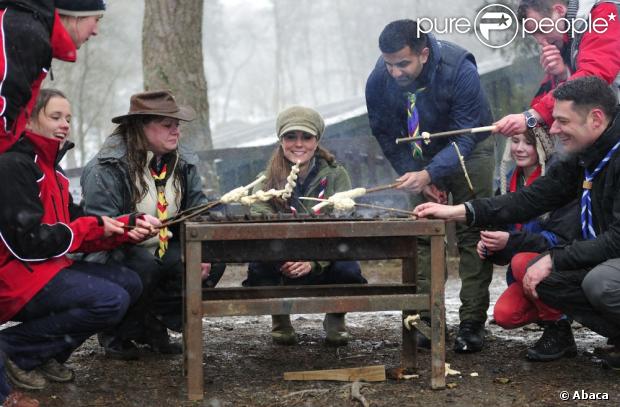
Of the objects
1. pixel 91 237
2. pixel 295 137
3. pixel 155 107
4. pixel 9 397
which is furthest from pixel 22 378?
pixel 295 137

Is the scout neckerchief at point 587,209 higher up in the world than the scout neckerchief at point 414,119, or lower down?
lower down

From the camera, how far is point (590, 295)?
441cm

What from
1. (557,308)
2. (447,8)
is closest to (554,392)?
(557,308)

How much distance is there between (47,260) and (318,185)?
6.68 feet

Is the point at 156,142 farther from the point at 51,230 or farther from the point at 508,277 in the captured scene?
the point at 508,277

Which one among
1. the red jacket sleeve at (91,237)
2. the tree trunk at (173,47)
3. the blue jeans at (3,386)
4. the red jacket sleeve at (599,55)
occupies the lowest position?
the blue jeans at (3,386)

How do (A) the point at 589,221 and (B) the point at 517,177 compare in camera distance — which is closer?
(A) the point at 589,221

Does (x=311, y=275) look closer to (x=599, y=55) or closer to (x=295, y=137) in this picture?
(x=295, y=137)

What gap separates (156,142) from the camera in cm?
518

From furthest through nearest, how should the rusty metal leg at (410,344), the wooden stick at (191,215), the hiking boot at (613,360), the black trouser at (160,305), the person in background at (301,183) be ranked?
the person in background at (301,183) → the black trouser at (160,305) → the rusty metal leg at (410,344) → the hiking boot at (613,360) → the wooden stick at (191,215)

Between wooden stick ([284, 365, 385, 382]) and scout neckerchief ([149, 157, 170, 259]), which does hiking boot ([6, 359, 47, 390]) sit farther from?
wooden stick ([284, 365, 385, 382])

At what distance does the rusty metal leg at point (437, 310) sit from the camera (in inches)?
171

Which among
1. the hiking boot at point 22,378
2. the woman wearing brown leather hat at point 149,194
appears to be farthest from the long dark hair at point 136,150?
the hiking boot at point 22,378

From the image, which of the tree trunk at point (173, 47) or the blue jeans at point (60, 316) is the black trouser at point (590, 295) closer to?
the blue jeans at point (60, 316)
